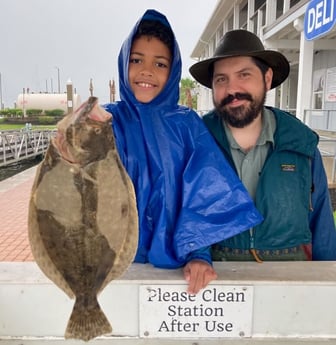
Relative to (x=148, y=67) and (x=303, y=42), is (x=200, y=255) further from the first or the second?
(x=303, y=42)

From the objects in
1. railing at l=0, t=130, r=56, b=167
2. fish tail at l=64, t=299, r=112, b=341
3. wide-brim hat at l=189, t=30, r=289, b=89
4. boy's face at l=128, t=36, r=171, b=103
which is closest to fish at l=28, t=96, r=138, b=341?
fish tail at l=64, t=299, r=112, b=341

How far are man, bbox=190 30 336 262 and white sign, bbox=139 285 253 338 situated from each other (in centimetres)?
40

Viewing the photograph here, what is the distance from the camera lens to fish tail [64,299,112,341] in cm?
150

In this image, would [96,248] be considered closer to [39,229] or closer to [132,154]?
[39,229]

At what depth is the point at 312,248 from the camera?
253cm

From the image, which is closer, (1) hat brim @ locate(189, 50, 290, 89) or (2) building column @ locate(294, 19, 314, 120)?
(1) hat brim @ locate(189, 50, 290, 89)

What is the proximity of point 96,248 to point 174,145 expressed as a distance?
2.65 feet

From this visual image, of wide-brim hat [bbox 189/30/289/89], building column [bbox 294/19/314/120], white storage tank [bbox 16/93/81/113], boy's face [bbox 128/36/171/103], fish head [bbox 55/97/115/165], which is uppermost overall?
white storage tank [bbox 16/93/81/113]

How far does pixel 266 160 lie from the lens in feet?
7.77

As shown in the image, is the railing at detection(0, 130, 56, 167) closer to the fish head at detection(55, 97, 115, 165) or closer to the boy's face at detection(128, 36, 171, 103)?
the boy's face at detection(128, 36, 171, 103)

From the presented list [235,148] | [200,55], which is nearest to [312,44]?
[235,148]

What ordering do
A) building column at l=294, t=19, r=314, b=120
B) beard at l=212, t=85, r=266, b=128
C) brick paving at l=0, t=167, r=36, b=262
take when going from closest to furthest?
beard at l=212, t=85, r=266, b=128 → brick paving at l=0, t=167, r=36, b=262 → building column at l=294, t=19, r=314, b=120

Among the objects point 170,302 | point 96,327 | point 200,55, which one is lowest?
point 170,302

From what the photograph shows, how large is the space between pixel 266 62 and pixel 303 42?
966 centimetres
